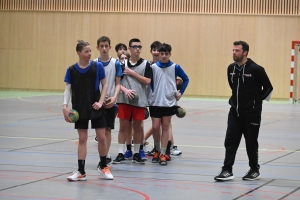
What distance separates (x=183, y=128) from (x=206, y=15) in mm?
14222

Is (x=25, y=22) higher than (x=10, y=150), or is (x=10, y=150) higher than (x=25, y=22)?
(x=25, y=22)

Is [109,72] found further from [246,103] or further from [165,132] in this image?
[246,103]

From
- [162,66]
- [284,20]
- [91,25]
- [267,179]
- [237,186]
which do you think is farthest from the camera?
[91,25]

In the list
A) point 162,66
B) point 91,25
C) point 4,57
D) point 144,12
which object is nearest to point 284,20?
point 144,12

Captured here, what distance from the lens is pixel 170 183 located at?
26.5 ft

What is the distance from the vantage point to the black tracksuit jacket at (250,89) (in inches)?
331

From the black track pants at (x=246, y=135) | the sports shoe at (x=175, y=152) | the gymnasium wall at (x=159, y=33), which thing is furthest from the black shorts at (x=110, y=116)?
the gymnasium wall at (x=159, y=33)

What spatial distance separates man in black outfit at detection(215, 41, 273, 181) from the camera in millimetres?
8414

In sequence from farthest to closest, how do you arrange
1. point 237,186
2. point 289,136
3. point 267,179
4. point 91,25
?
point 91,25
point 289,136
point 267,179
point 237,186

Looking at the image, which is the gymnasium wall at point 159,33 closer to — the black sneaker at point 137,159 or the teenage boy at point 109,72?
the black sneaker at point 137,159

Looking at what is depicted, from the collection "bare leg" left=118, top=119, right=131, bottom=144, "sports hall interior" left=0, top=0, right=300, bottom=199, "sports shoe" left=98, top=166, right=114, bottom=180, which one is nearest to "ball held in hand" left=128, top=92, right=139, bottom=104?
"bare leg" left=118, top=119, right=131, bottom=144

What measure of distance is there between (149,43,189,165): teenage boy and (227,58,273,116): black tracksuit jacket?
179cm

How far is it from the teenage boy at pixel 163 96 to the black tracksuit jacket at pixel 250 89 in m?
1.79

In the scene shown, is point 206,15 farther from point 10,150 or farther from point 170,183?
point 170,183
